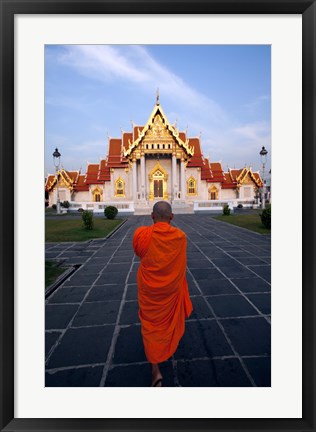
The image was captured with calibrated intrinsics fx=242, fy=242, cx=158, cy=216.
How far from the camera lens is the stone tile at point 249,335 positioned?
2258 mm

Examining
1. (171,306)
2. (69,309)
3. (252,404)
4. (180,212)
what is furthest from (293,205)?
(180,212)

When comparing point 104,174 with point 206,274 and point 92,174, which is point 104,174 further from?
point 206,274

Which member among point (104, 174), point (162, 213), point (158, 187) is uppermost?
point (104, 174)

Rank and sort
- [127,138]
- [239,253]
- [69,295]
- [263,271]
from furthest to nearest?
[127,138], [239,253], [263,271], [69,295]

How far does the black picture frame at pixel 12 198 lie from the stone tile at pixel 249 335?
72cm

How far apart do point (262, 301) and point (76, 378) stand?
2.52m

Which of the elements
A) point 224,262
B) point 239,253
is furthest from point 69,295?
point 239,253

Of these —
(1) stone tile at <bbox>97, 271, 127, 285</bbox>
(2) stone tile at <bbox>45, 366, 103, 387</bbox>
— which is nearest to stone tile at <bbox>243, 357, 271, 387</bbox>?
(2) stone tile at <bbox>45, 366, 103, 387</bbox>

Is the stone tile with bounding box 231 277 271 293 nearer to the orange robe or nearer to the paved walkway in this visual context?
the paved walkway

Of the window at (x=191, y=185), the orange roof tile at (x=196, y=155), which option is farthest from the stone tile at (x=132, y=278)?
the orange roof tile at (x=196, y=155)

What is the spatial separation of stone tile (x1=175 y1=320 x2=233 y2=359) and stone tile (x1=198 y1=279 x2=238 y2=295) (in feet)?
3.13

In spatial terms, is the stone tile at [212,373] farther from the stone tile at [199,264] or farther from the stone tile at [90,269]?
the stone tile at [90,269]

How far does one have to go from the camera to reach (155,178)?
27.2m

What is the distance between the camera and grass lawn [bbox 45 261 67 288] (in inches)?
172
